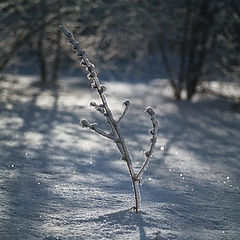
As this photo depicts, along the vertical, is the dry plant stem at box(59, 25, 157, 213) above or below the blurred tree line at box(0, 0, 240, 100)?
above

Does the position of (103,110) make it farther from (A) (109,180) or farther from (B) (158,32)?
(B) (158,32)

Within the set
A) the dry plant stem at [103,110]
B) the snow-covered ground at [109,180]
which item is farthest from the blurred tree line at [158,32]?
the dry plant stem at [103,110]

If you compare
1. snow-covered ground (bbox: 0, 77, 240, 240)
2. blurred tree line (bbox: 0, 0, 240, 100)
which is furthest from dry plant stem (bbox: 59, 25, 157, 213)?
blurred tree line (bbox: 0, 0, 240, 100)

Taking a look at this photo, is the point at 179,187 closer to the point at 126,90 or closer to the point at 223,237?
the point at 223,237

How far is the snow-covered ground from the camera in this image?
8.28 ft

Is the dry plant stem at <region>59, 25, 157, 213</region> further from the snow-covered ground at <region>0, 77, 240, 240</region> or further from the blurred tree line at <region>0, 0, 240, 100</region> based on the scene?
the blurred tree line at <region>0, 0, 240, 100</region>

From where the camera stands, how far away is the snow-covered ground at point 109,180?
2.52 metres

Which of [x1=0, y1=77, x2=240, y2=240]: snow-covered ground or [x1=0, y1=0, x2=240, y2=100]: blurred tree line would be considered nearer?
[x1=0, y1=77, x2=240, y2=240]: snow-covered ground

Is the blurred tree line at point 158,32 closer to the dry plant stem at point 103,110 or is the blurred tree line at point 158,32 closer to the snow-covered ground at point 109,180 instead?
the snow-covered ground at point 109,180

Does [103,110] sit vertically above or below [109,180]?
above

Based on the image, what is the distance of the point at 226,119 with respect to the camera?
7582 millimetres

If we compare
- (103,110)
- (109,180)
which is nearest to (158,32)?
(109,180)

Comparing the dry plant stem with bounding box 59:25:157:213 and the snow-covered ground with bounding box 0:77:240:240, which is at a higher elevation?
the dry plant stem with bounding box 59:25:157:213

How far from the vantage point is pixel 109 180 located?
11.4 feet
